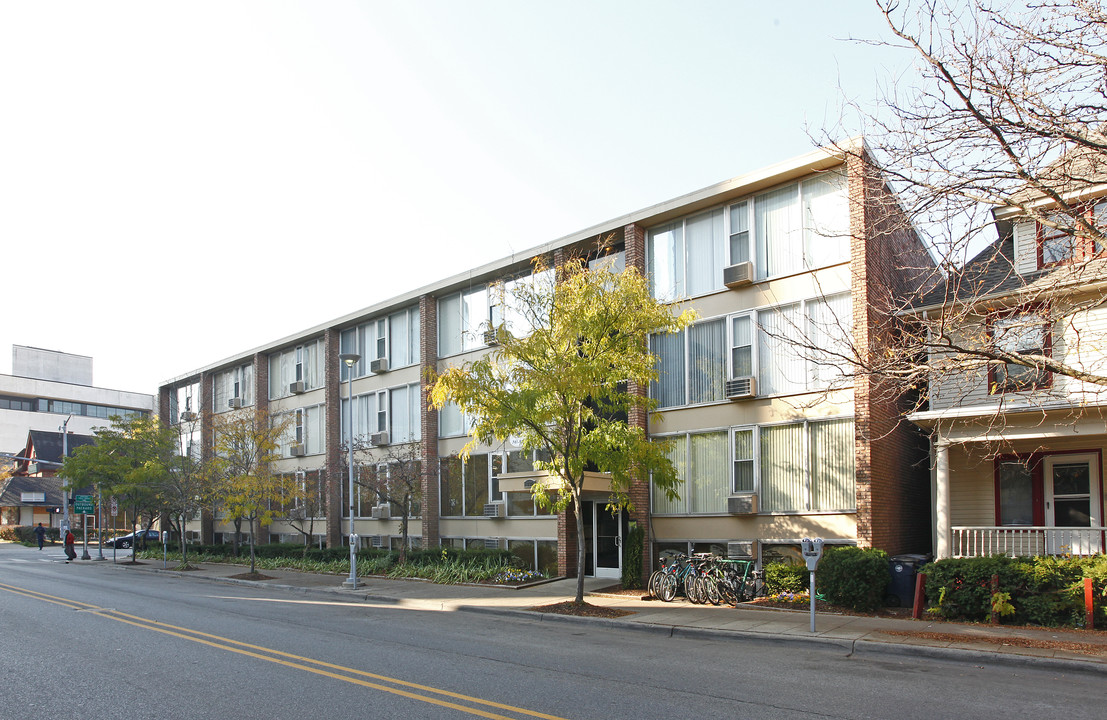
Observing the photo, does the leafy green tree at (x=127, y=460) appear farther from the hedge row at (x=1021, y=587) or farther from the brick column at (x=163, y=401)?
the hedge row at (x=1021, y=587)

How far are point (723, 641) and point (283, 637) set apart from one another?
696 cm

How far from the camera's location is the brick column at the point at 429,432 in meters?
27.2

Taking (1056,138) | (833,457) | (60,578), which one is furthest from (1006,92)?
(60,578)

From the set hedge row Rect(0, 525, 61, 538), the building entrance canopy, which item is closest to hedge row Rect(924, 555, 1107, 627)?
the building entrance canopy

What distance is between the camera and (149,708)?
8.30 m

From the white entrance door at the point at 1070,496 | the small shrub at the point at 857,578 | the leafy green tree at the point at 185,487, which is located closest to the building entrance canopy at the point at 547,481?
the small shrub at the point at 857,578

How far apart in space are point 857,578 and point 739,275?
23.8ft

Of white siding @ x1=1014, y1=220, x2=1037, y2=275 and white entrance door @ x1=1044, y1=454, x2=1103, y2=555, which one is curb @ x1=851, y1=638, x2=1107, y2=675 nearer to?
white entrance door @ x1=1044, y1=454, x2=1103, y2=555

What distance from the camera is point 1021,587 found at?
13617mm

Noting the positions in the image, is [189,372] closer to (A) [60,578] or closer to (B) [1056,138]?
(A) [60,578]

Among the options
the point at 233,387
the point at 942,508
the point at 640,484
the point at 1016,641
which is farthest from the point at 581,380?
the point at 233,387

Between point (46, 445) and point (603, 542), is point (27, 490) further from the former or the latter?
point (603, 542)

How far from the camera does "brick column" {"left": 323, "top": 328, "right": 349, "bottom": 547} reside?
31.7m

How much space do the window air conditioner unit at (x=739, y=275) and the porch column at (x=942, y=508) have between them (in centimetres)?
542
